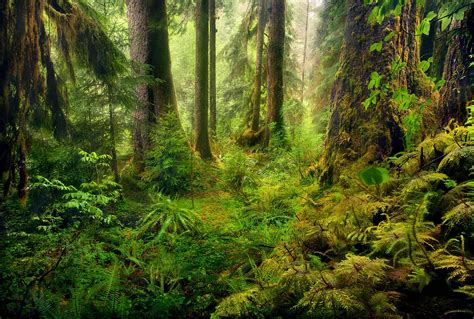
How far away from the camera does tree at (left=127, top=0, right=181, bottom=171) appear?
8.26 metres

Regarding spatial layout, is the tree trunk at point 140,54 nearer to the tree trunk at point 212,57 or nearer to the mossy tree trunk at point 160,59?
the mossy tree trunk at point 160,59

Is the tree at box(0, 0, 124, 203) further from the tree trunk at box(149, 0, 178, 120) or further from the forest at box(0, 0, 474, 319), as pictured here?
the tree trunk at box(149, 0, 178, 120)

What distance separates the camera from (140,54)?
8375mm

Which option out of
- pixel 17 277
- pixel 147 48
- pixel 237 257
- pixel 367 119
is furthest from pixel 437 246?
pixel 147 48

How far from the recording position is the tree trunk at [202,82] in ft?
33.3

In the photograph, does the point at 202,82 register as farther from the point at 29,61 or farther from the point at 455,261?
the point at 455,261

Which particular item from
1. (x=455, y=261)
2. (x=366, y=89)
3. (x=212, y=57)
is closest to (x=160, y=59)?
(x=212, y=57)

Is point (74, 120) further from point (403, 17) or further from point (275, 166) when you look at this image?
point (403, 17)

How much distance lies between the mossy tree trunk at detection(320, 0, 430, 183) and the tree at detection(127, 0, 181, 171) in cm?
462

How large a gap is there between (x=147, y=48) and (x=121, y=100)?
2.40 metres

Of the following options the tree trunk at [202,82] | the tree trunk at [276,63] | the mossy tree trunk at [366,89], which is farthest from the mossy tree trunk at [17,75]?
the tree trunk at [276,63]

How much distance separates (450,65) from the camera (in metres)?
3.56

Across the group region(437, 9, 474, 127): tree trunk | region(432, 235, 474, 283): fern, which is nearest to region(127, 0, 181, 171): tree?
region(437, 9, 474, 127): tree trunk

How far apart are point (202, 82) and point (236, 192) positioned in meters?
4.53
